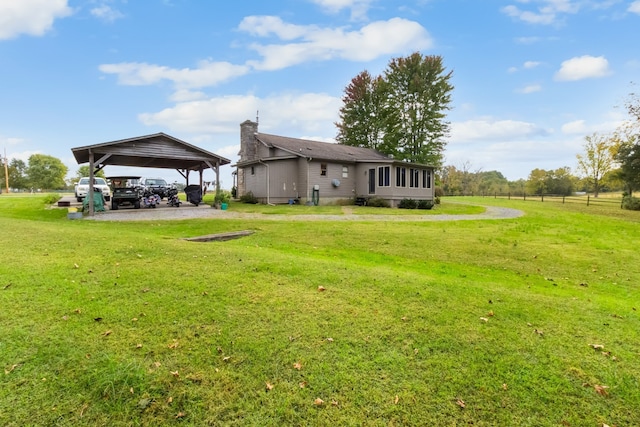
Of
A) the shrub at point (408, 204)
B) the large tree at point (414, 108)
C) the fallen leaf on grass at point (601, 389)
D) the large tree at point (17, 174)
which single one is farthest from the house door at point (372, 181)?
the large tree at point (17, 174)

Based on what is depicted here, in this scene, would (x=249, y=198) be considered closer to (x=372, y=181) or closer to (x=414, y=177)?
(x=372, y=181)

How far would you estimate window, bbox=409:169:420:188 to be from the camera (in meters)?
22.4

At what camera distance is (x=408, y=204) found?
21453 millimetres

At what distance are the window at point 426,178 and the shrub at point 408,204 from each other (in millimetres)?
2662

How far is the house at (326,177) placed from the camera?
834 inches

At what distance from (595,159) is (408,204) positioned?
40.8 m

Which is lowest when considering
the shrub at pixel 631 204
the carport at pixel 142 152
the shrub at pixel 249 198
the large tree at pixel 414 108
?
the shrub at pixel 631 204

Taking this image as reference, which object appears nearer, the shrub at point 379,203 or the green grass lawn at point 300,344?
the green grass lawn at point 300,344

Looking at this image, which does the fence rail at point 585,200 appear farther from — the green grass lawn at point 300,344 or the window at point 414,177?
the green grass lawn at point 300,344

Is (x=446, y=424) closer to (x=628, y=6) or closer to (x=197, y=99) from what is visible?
(x=628, y=6)

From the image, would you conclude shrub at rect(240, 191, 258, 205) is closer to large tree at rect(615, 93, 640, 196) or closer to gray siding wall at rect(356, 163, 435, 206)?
gray siding wall at rect(356, 163, 435, 206)

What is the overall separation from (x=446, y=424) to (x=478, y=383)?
1.98ft

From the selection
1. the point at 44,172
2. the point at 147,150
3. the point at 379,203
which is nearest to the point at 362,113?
the point at 379,203

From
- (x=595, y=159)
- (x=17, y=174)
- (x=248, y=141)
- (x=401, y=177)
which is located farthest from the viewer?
(x=17, y=174)
